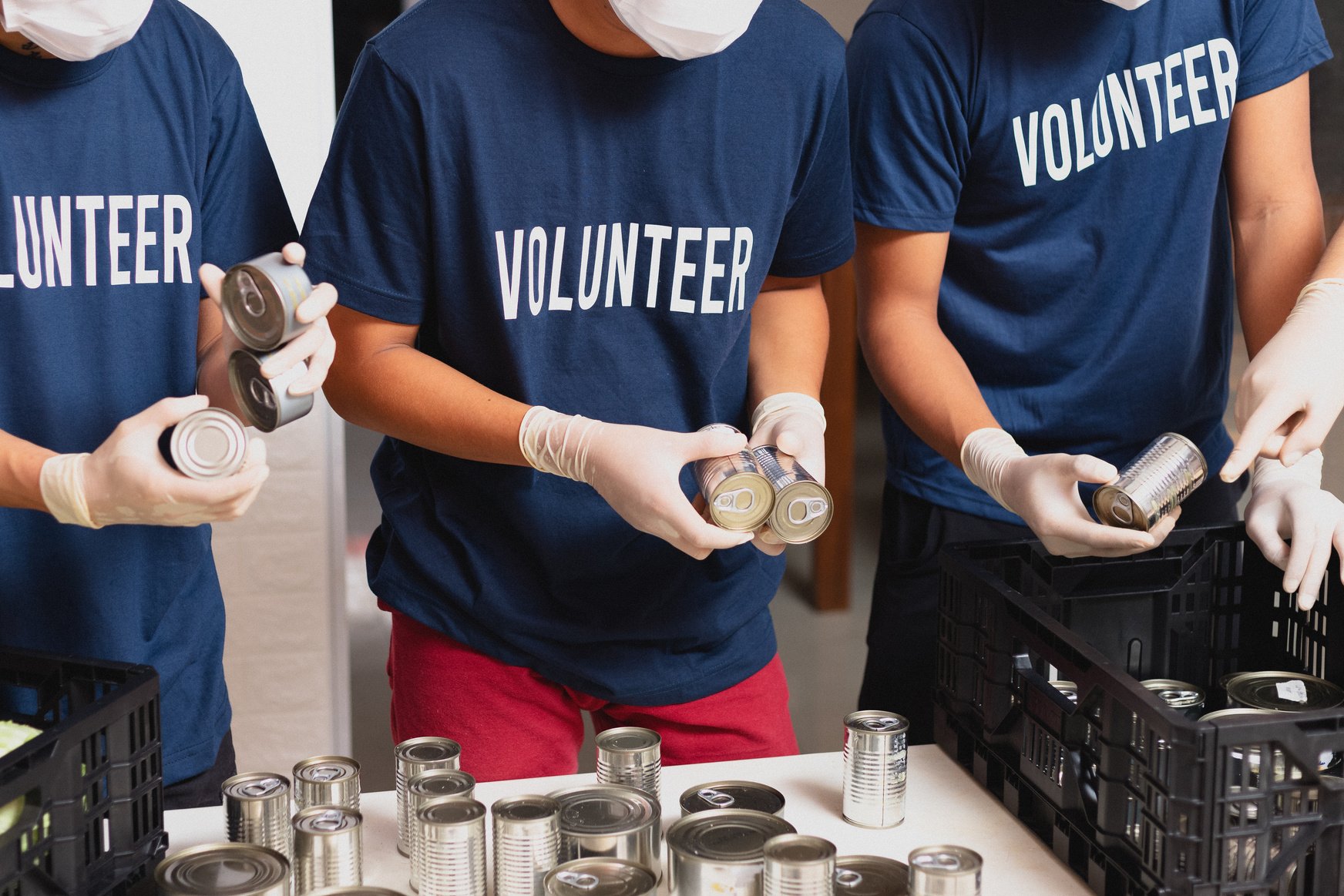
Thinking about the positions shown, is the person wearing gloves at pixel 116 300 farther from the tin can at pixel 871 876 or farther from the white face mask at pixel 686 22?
the tin can at pixel 871 876

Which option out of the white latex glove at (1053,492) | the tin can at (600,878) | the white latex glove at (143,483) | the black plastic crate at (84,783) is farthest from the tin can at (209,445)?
the white latex glove at (1053,492)

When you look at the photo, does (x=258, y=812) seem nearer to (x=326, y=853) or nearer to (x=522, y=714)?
(x=326, y=853)

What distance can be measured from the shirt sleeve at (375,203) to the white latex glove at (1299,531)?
1.05 metres

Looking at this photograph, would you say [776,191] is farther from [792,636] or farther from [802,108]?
[792,636]

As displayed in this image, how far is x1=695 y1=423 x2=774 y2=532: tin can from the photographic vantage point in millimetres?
1363

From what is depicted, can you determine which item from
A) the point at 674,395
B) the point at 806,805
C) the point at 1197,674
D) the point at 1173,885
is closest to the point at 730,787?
the point at 806,805

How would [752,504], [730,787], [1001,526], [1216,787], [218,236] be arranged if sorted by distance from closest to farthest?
1. [1216,787]
2. [730,787]
3. [752,504]
4. [218,236]
5. [1001,526]

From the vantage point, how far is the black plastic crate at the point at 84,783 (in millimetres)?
1023

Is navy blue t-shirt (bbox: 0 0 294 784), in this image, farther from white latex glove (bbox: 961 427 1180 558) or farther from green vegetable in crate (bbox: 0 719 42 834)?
white latex glove (bbox: 961 427 1180 558)

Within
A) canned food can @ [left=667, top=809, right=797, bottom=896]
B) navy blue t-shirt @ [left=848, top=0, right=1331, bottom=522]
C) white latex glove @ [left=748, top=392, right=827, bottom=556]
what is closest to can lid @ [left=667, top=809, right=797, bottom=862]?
canned food can @ [left=667, top=809, right=797, bottom=896]

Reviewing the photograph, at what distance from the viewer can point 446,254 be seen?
1.57 metres

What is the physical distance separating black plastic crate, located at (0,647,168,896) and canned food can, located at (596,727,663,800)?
1.35 ft

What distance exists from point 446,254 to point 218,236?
0.29 metres

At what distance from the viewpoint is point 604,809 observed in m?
1.18
